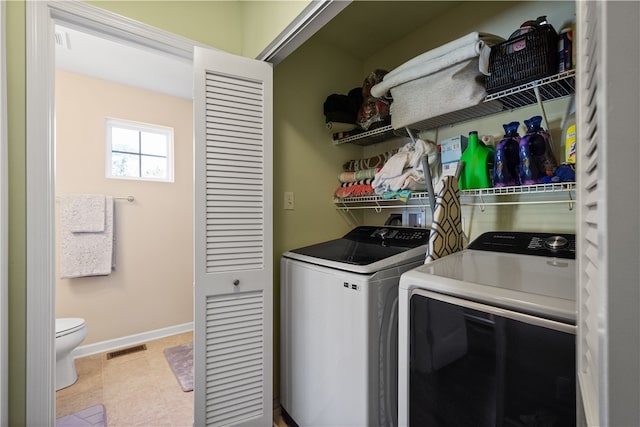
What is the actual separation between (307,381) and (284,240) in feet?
2.63

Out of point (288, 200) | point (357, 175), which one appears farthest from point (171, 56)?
point (357, 175)

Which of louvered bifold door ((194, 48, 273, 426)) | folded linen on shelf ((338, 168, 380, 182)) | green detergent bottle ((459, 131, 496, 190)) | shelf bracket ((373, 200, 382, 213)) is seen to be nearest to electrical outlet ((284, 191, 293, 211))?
louvered bifold door ((194, 48, 273, 426))

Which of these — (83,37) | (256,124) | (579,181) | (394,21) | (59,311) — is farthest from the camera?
(59,311)

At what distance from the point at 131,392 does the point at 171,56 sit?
2.22 meters

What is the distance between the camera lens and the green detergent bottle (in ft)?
4.33

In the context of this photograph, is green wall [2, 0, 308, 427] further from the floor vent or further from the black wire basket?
the floor vent

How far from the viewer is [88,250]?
2.57 metres

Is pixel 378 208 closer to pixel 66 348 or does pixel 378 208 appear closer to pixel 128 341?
pixel 66 348

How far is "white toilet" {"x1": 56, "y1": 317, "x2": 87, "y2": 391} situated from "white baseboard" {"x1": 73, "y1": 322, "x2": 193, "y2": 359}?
1.40 feet

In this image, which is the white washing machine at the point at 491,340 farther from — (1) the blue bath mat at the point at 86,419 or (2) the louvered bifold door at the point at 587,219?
(1) the blue bath mat at the point at 86,419

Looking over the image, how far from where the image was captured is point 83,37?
2.02 m
